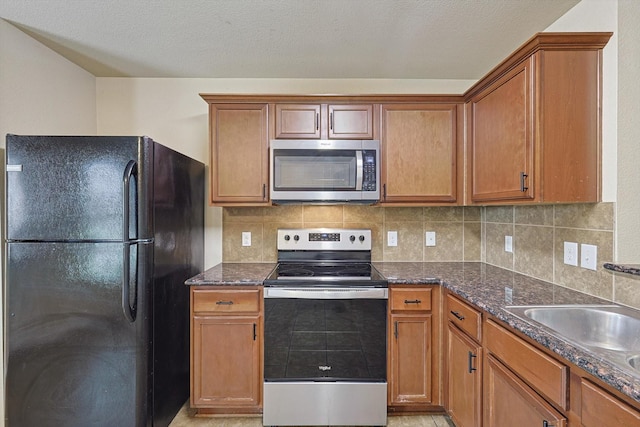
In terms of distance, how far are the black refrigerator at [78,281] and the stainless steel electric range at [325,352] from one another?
691 mm

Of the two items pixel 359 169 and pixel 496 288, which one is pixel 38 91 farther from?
pixel 496 288

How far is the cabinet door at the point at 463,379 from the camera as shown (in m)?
1.65

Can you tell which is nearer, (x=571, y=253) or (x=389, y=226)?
(x=571, y=253)

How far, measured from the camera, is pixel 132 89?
2703mm

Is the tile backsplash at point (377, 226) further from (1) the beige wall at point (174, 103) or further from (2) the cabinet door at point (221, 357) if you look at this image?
(2) the cabinet door at point (221, 357)

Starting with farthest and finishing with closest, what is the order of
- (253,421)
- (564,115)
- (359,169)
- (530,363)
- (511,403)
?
1. (359,169)
2. (253,421)
3. (564,115)
4. (511,403)
5. (530,363)

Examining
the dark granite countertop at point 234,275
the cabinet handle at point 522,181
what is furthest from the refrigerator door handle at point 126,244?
the cabinet handle at point 522,181

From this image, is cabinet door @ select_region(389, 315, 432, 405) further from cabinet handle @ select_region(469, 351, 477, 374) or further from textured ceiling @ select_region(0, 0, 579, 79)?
textured ceiling @ select_region(0, 0, 579, 79)

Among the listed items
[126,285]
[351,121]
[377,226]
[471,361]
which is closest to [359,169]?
[351,121]


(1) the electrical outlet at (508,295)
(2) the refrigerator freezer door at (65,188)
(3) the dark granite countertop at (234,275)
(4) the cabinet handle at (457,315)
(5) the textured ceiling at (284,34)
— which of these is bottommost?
(4) the cabinet handle at (457,315)

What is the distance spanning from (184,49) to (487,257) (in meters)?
2.65

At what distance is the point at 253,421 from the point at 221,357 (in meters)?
0.46

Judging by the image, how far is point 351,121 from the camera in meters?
2.36

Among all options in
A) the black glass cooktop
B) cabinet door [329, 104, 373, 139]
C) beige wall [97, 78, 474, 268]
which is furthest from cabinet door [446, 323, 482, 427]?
beige wall [97, 78, 474, 268]
